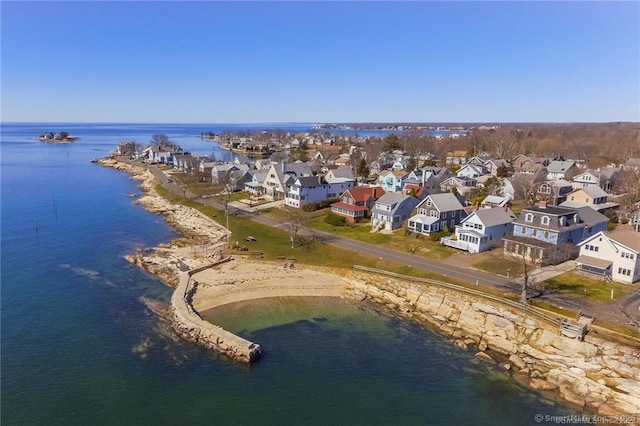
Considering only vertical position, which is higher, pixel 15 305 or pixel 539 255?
pixel 539 255

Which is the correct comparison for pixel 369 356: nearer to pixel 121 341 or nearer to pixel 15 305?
pixel 121 341

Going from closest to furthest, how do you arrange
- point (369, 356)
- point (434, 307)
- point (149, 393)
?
point (149, 393)
point (369, 356)
point (434, 307)

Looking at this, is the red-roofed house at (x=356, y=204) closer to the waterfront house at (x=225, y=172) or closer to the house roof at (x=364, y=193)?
the house roof at (x=364, y=193)

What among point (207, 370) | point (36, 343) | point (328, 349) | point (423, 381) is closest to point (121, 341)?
point (36, 343)

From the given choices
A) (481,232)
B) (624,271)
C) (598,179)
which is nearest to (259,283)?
(481,232)

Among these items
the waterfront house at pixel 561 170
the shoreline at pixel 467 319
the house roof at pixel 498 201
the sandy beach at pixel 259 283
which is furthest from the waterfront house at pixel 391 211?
the waterfront house at pixel 561 170

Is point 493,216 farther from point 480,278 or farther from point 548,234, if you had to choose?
point 480,278
